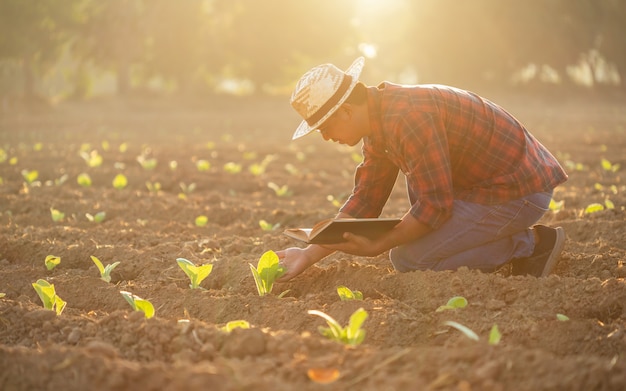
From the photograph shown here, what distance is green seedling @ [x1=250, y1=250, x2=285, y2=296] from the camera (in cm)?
406

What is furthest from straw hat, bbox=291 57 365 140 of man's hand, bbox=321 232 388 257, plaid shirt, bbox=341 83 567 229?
man's hand, bbox=321 232 388 257

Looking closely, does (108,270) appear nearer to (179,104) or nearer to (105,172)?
(105,172)

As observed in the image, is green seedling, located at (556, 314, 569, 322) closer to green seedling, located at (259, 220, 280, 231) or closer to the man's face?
the man's face

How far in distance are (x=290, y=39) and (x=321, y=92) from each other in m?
34.3

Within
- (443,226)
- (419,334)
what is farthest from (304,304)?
(443,226)

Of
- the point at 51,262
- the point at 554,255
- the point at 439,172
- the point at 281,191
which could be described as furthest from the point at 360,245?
the point at 281,191

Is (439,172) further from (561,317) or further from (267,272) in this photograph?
(267,272)

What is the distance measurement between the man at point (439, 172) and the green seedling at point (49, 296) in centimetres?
121

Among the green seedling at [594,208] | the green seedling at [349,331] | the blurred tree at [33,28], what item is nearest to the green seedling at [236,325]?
the green seedling at [349,331]

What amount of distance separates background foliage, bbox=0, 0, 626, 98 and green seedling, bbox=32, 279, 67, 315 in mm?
26749

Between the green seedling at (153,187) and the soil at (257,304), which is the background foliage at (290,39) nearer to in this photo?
the green seedling at (153,187)

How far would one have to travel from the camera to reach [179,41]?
112 feet

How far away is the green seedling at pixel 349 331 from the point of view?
9.58 ft

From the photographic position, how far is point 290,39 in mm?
37219
